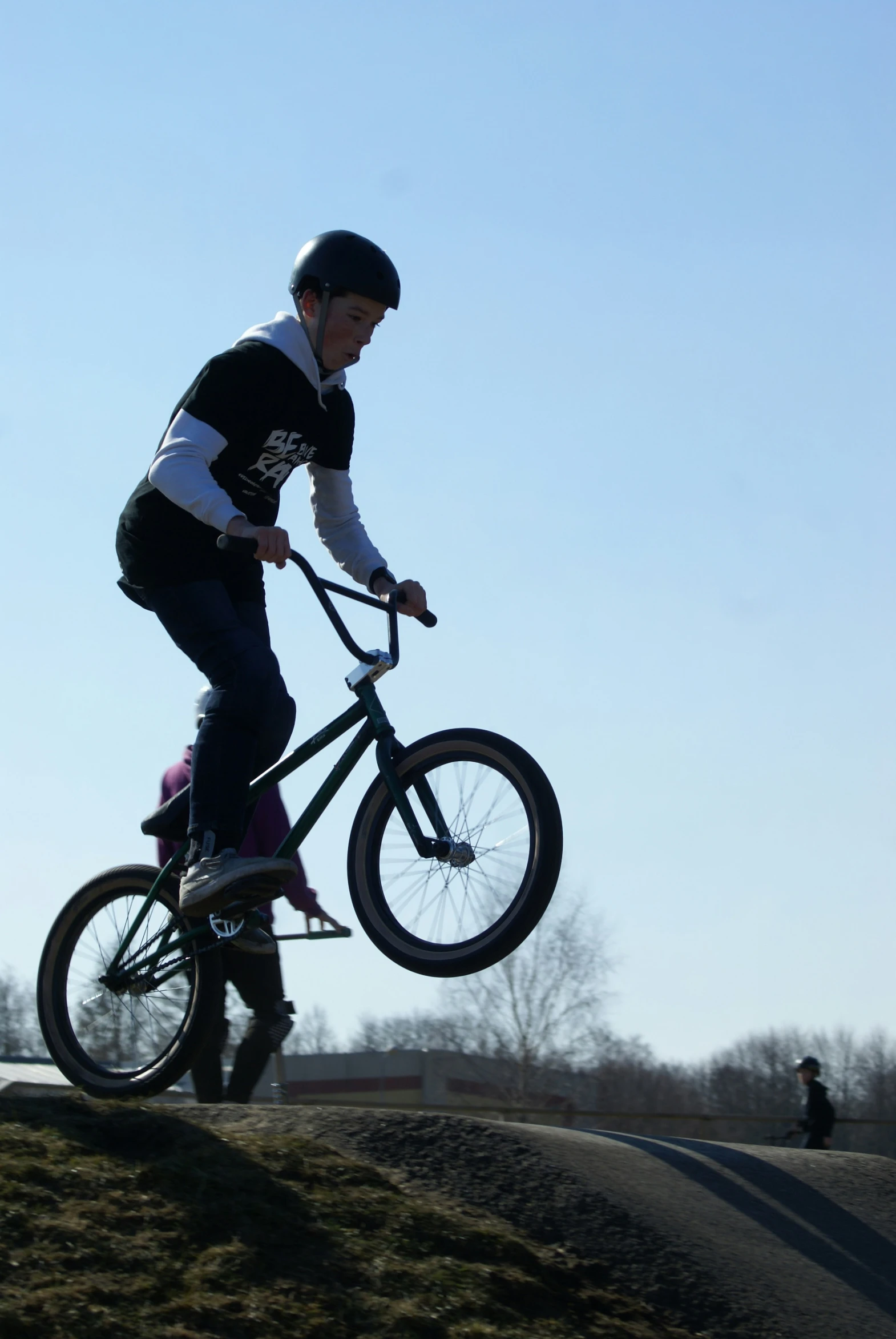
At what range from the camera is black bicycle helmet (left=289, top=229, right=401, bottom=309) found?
218 inches

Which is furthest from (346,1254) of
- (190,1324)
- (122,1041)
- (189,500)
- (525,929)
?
(189,500)

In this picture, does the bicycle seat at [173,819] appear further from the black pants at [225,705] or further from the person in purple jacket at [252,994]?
the person in purple jacket at [252,994]

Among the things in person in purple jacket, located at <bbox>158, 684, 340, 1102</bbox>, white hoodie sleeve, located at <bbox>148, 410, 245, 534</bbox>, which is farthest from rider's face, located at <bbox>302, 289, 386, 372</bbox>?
person in purple jacket, located at <bbox>158, 684, 340, 1102</bbox>

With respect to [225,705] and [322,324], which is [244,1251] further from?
[322,324]

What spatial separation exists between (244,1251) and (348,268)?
Answer: 325 centimetres

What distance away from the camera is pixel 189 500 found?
17.4ft

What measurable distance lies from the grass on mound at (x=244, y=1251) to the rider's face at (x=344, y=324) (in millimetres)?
2715

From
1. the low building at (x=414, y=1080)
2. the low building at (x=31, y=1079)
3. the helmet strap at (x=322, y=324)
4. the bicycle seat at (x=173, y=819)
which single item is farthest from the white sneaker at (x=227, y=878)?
the low building at (x=414, y=1080)

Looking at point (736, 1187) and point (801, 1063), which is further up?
point (801, 1063)

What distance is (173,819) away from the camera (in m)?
5.70

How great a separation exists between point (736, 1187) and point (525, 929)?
1484mm

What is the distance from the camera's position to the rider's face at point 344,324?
5.59 m

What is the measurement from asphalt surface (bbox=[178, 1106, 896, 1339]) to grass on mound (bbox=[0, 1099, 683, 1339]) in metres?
0.17

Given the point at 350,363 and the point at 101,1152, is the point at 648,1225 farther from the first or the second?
the point at 350,363
